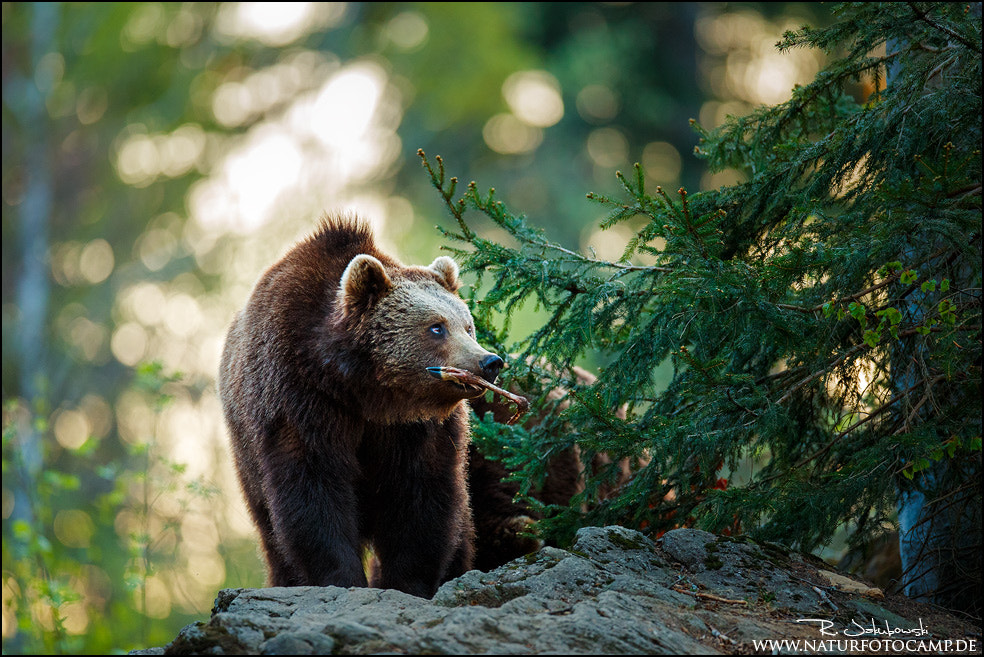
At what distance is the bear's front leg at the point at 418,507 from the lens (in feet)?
16.5

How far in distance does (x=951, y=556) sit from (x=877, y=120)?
7.27 ft

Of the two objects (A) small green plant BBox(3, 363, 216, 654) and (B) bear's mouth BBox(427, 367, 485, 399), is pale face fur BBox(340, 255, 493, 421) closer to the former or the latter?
(B) bear's mouth BBox(427, 367, 485, 399)

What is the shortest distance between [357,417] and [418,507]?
0.60 meters

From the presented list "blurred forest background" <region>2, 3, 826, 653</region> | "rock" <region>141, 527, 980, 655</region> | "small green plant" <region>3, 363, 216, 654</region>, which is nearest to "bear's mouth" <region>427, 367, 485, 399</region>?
"rock" <region>141, 527, 980, 655</region>

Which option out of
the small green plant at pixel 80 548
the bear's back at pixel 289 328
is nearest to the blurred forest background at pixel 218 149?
the small green plant at pixel 80 548

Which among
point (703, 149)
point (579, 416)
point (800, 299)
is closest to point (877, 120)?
point (800, 299)

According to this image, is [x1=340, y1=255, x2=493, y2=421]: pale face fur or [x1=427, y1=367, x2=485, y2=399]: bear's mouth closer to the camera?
[x1=427, y1=367, x2=485, y2=399]: bear's mouth

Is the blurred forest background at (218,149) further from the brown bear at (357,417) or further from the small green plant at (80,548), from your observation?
the brown bear at (357,417)

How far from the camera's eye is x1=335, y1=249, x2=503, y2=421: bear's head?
4.87m

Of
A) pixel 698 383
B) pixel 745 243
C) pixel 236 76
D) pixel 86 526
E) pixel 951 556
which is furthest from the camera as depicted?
pixel 236 76

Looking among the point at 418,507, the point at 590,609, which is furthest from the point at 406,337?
the point at 590,609

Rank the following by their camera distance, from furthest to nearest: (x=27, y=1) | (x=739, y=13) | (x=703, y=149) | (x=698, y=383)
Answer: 1. (x=739, y=13)
2. (x=27, y=1)
3. (x=703, y=149)
4. (x=698, y=383)

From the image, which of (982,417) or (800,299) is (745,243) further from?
(982,417)

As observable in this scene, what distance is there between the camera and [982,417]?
3.93 metres
